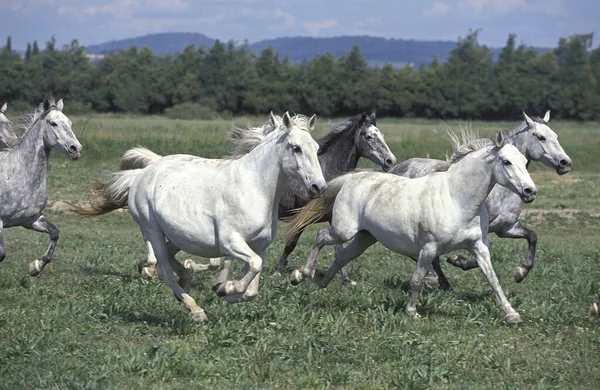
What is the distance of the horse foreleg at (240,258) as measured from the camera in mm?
7414

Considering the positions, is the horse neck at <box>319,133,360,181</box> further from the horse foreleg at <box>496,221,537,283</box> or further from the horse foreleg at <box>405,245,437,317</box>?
the horse foreleg at <box>405,245,437,317</box>

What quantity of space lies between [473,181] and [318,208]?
6.85ft

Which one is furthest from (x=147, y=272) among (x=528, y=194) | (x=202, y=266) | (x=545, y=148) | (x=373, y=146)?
(x=545, y=148)

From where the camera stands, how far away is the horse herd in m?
7.68

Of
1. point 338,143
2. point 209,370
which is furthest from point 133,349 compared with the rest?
point 338,143

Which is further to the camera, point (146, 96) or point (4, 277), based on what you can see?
point (146, 96)

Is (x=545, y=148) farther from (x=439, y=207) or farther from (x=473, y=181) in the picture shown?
(x=439, y=207)

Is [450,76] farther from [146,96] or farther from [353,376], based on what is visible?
[353,376]

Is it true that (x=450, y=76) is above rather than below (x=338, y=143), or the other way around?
below

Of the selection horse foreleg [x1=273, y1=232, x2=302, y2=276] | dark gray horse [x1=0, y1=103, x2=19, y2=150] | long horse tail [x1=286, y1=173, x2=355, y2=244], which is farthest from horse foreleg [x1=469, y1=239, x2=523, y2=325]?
dark gray horse [x1=0, y1=103, x2=19, y2=150]

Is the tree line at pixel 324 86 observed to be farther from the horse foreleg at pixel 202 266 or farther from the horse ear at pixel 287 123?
the horse ear at pixel 287 123

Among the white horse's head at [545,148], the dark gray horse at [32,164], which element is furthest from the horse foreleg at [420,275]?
the dark gray horse at [32,164]

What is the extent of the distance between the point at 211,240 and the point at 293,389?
1979 mm

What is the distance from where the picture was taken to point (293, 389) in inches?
242
